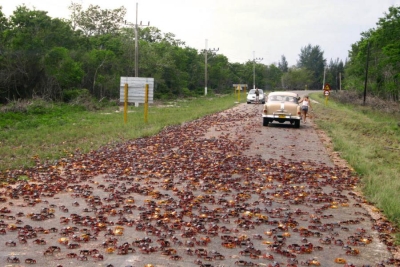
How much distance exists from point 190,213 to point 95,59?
4399 cm

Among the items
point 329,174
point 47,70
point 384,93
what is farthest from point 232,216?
point 384,93

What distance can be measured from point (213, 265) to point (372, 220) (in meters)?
3.82

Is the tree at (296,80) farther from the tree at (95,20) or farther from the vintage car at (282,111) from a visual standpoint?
the vintage car at (282,111)

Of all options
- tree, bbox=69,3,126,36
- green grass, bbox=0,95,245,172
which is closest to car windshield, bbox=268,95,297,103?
green grass, bbox=0,95,245,172

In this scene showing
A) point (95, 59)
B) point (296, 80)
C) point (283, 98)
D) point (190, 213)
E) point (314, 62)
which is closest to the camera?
point (190, 213)

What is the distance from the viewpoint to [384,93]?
61938mm

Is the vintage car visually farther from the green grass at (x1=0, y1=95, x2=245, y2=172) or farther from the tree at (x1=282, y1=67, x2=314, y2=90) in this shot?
the tree at (x1=282, y1=67, x2=314, y2=90)

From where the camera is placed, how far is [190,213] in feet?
29.4

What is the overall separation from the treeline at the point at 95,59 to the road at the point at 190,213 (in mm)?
26603

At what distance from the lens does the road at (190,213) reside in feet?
22.7

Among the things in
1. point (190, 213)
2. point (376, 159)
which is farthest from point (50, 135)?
point (190, 213)

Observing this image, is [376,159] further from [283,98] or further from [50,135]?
[50,135]

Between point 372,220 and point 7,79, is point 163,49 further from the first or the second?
point 372,220

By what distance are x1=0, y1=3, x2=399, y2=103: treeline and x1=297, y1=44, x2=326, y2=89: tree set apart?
75.2 metres
